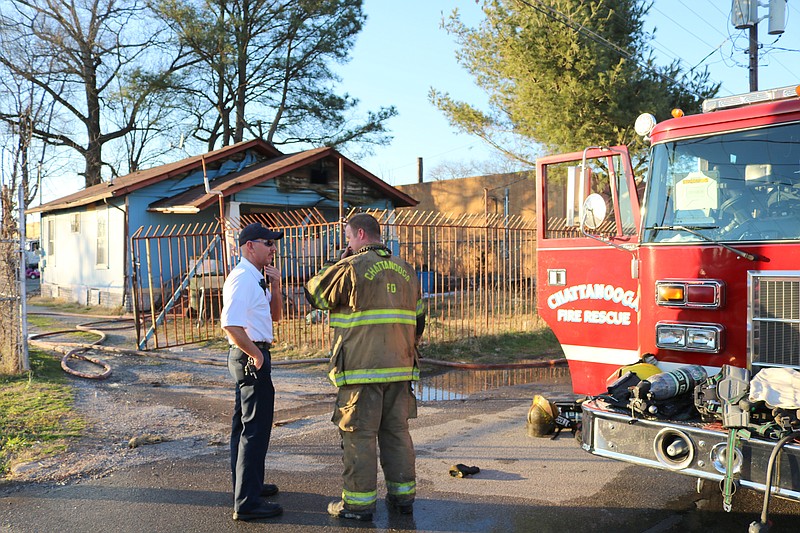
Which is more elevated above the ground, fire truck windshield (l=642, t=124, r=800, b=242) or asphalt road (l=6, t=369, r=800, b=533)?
fire truck windshield (l=642, t=124, r=800, b=242)

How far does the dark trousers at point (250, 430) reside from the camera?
4230 mm

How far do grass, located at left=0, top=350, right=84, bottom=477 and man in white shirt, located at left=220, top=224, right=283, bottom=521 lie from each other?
7.04 ft

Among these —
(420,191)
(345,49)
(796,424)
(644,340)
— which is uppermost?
(345,49)

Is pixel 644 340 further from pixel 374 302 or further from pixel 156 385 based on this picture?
pixel 156 385

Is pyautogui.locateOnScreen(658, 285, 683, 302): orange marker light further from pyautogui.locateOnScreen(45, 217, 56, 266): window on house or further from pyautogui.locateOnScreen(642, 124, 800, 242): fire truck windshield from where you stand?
pyautogui.locateOnScreen(45, 217, 56, 266): window on house

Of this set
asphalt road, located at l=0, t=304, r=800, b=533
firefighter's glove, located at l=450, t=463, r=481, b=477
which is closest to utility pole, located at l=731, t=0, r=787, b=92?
asphalt road, located at l=0, t=304, r=800, b=533

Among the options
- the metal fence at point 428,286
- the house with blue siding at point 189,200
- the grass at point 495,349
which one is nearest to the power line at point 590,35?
the metal fence at point 428,286

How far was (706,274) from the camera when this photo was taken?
430 cm

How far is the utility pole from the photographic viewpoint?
1465cm

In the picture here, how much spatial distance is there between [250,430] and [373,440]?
2.50 feet

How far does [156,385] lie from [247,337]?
475cm

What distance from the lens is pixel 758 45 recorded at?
14.9 metres

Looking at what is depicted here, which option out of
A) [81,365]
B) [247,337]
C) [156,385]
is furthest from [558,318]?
[81,365]

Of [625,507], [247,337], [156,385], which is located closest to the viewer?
[247,337]
